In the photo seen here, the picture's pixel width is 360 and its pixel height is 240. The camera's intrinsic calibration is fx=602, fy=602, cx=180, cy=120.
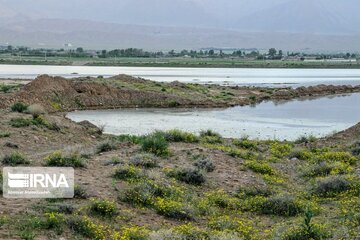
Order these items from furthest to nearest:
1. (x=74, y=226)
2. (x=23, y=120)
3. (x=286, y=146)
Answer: (x=23, y=120) → (x=286, y=146) → (x=74, y=226)

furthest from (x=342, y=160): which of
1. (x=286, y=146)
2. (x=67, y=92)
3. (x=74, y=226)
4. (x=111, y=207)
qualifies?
(x=67, y=92)

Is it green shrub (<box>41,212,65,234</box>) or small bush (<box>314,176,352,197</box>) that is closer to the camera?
green shrub (<box>41,212,65,234</box>)

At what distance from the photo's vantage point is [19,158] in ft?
52.1

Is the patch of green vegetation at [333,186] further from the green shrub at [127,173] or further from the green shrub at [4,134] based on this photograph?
the green shrub at [4,134]

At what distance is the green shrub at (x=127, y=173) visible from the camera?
15.0 metres

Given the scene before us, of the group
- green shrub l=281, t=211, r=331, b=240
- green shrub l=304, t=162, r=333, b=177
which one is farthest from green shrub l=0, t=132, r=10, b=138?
green shrub l=281, t=211, r=331, b=240

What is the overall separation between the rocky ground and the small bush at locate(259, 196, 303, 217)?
0.02 m

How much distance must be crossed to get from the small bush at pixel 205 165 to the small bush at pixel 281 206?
313 cm

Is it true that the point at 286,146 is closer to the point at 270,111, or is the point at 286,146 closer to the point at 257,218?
the point at 257,218

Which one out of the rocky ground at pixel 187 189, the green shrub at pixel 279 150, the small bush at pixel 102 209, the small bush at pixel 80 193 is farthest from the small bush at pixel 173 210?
the green shrub at pixel 279 150

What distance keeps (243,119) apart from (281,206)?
24.8 metres

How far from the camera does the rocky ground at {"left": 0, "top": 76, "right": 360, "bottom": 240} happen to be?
36.6 feet

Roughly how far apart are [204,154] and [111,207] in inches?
273

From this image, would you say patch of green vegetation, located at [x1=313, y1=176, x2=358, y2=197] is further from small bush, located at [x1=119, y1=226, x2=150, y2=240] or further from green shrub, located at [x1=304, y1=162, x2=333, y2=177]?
small bush, located at [x1=119, y1=226, x2=150, y2=240]
